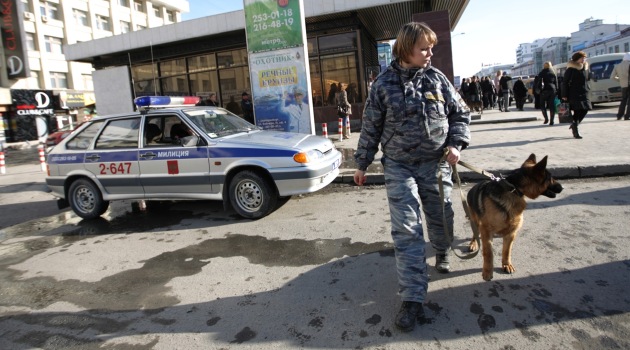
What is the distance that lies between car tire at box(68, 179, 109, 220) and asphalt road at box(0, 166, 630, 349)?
72 centimetres

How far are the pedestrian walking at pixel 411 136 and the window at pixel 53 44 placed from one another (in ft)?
152

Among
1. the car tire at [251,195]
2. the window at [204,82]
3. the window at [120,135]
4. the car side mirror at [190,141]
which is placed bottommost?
the car tire at [251,195]

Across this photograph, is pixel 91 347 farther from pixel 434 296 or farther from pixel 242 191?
pixel 242 191

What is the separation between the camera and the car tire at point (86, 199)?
20.6 ft

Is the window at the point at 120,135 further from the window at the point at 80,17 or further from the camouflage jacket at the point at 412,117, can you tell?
the window at the point at 80,17

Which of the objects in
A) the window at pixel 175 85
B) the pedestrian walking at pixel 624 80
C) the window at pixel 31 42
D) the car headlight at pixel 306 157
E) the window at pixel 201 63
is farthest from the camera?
the window at pixel 31 42

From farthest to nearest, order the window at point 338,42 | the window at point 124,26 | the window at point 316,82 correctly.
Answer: the window at point 124,26 → the window at point 316,82 → the window at point 338,42

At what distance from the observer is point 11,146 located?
28266 mm

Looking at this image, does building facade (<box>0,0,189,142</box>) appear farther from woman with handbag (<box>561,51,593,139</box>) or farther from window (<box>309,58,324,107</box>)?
woman with handbag (<box>561,51,593,139</box>)

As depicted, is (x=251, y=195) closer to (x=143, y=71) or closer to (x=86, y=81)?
(x=143, y=71)

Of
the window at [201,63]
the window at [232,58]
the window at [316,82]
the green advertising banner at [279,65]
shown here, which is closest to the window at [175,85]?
the window at [201,63]

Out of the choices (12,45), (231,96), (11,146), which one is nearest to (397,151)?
(231,96)

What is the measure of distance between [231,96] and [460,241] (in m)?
16.2

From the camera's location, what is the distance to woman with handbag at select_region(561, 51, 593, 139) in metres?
8.43
